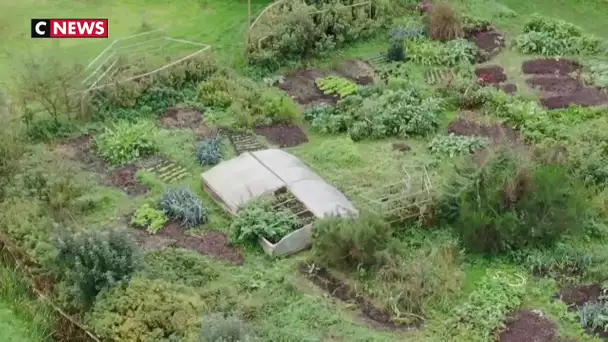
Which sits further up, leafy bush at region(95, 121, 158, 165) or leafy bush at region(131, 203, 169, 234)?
leafy bush at region(95, 121, 158, 165)

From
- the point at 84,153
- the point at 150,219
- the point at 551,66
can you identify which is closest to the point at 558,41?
the point at 551,66

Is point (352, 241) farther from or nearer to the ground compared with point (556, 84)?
nearer to the ground

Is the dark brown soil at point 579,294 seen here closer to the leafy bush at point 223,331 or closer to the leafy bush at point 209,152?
the leafy bush at point 223,331

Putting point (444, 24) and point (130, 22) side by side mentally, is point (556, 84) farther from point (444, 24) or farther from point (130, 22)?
point (130, 22)

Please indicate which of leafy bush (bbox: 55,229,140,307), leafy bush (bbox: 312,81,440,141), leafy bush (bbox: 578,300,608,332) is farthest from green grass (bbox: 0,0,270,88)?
leafy bush (bbox: 578,300,608,332)

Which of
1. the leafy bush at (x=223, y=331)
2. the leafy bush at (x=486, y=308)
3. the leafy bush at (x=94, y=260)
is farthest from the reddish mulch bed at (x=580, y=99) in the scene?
the leafy bush at (x=94, y=260)

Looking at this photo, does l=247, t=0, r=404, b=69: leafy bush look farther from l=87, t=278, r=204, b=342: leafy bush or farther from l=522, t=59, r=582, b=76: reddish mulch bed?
l=87, t=278, r=204, b=342: leafy bush
